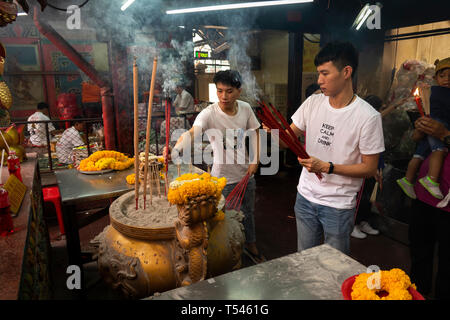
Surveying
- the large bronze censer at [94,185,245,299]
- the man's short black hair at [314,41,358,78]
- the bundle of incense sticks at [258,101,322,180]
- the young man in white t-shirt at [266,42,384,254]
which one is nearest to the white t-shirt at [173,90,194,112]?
the large bronze censer at [94,185,245,299]

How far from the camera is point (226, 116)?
316 centimetres

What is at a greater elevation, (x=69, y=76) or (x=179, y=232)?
(x=69, y=76)

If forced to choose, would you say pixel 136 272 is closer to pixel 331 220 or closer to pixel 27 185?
pixel 27 185

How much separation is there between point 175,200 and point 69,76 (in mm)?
8848

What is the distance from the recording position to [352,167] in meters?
2.09

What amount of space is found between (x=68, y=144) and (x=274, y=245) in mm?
3895

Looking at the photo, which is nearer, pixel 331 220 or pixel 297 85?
pixel 331 220

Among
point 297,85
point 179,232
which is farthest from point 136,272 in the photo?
point 297,85

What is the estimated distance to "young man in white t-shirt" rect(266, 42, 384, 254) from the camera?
2.05 m

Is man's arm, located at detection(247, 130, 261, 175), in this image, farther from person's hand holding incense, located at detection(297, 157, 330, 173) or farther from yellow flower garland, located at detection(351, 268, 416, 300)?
yellow flower garland, located at detection(351, 268, 416, 300)

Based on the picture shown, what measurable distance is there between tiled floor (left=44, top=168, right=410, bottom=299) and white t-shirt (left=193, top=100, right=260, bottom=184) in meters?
1.09

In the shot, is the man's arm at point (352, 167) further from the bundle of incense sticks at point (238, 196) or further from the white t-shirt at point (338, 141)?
the bundle of incense sticks at point (238, 196)

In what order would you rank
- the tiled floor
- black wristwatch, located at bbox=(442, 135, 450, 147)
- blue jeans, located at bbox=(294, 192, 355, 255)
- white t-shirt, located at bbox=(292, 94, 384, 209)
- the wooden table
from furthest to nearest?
1. the tiled floor
2. black wristwatch, located at bbox=(442, 135, 450, 147)
3. blue jeans, located at bbox=(294, 192, 355, 255)
4. white t-shirt, located at bbox=(292, 94, 384, 209)
5. the wooden table

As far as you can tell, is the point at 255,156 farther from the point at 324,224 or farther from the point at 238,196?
the point at 324,224
